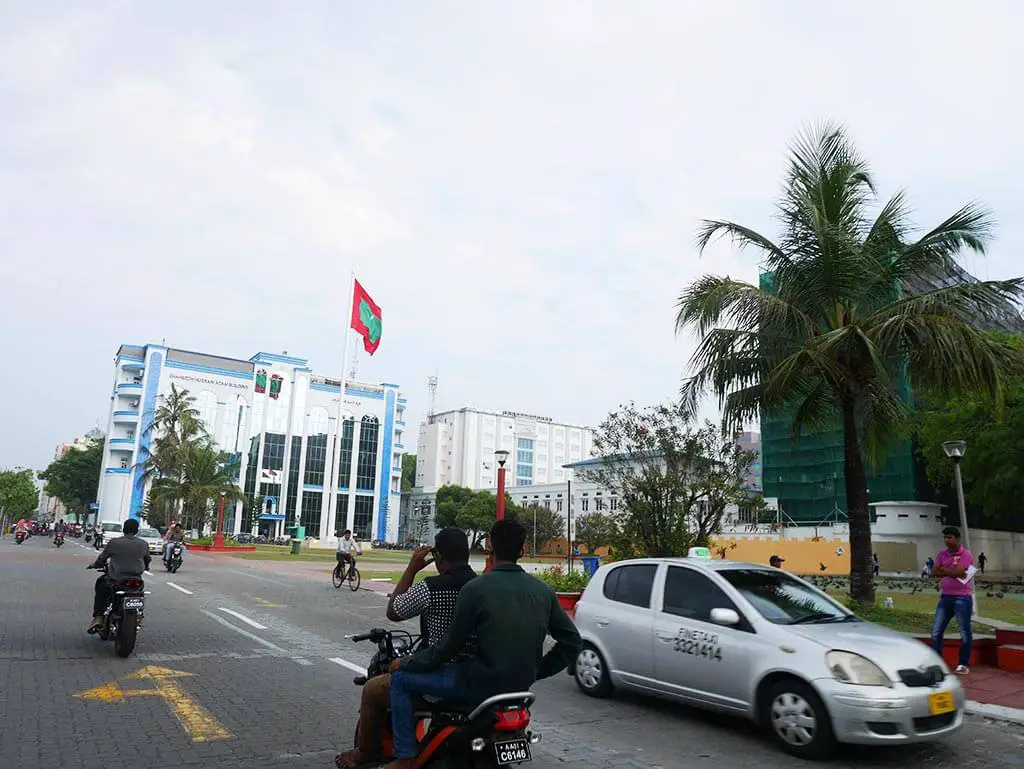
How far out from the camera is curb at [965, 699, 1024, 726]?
7469mm

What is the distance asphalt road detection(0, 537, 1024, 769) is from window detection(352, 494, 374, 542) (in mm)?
84841

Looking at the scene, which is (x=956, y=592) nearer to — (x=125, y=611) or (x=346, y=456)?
→ (x=125, y=611)

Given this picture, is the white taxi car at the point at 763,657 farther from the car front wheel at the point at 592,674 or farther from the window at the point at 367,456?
the window at the point at 367,456

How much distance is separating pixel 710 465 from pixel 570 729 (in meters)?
11.5

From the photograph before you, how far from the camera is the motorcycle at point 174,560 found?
2547 centimetres

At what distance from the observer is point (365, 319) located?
4934 centimetres

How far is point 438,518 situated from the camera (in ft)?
303

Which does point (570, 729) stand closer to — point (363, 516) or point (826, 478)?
point (826, 478)

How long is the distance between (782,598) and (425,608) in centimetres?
391

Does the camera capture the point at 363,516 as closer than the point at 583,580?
No

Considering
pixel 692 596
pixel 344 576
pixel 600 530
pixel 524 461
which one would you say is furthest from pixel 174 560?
pixel 524 461

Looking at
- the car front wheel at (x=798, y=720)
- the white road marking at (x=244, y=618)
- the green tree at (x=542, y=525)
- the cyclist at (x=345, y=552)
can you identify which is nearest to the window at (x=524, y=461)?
the green tree at (x=542, y=525)

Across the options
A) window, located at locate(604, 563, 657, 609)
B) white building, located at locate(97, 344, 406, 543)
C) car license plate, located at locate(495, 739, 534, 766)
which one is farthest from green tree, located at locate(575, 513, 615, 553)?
white building, located at locate(97, 344, 406, 543)

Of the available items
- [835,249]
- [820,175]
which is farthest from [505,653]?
[820,175]
